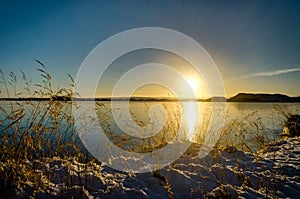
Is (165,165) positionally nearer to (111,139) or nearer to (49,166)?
(111,139)

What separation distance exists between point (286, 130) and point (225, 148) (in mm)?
6201

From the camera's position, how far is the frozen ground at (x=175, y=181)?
2906 mm

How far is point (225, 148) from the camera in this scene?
524 centimetres

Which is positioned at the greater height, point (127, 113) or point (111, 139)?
point (127, 113)

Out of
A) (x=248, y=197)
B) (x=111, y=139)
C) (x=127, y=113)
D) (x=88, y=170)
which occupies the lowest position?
(x=248, y=197)

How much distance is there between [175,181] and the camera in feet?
11.2

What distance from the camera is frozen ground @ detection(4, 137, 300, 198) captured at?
2.91 m

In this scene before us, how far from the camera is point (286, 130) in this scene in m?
9.98

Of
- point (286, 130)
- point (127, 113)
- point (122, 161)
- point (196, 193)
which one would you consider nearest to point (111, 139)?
point (122, 161)

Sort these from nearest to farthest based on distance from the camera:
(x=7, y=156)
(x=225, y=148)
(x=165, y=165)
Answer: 1. (x=7, y=156)
2. (x=165, y=165)
3. (x=225, y=148)

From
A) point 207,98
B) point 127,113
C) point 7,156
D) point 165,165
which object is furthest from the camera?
point 207,98

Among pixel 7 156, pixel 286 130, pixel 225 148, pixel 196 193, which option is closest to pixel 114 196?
pixel 196 193

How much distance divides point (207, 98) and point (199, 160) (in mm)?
4193

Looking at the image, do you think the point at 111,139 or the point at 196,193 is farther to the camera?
the point at 111,139
